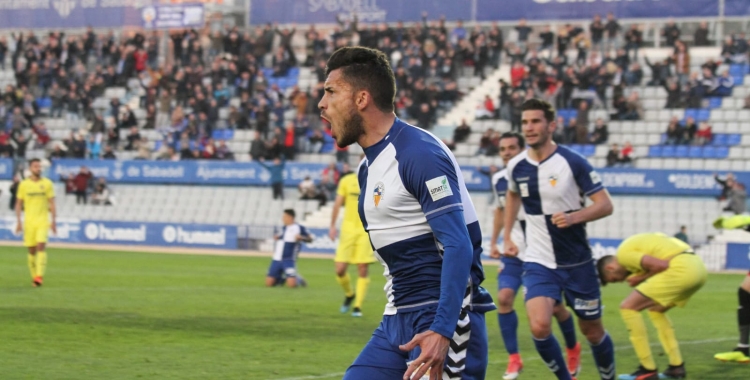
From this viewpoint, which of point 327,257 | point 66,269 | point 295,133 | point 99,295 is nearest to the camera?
point 99,295

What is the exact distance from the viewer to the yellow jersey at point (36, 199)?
1900cm

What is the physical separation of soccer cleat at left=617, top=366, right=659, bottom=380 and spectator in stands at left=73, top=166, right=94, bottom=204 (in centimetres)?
2997

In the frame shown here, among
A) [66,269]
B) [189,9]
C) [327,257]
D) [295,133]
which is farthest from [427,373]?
[189,9]

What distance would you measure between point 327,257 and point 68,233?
959 centimetres

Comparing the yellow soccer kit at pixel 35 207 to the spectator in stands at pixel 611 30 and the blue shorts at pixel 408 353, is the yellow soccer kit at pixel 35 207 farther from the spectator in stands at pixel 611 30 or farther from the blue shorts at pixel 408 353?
the spectator in stands at pixel 611 30

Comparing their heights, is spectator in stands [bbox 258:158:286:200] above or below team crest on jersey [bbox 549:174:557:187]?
below

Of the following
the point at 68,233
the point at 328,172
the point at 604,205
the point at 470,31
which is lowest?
the point at 68,233

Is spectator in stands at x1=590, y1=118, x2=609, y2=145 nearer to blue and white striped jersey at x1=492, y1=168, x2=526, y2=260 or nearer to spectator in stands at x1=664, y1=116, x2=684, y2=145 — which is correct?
spectator in stands at x1=664, y1=116, x2=684, y2=145

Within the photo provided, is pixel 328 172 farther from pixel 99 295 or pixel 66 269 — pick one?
pixel 99 295

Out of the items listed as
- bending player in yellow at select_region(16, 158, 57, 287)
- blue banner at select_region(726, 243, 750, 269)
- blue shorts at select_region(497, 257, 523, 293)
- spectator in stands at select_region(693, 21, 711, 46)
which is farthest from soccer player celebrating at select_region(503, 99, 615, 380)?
spectator in stands at select_region(693, 21, 711, 46)

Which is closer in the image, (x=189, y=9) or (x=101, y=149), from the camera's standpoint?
(x=101, y=149)

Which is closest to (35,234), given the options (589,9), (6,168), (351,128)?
(351,128)

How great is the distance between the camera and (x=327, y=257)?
105 ft

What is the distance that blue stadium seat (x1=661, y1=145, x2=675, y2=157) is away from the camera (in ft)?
107
